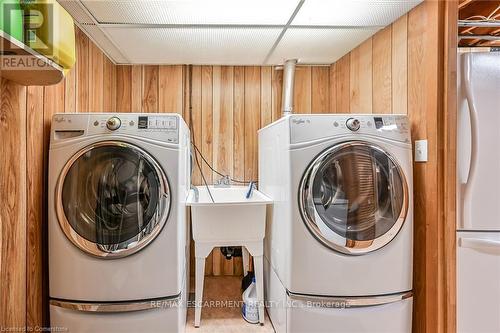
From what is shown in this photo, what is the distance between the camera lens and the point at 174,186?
149 centimetres

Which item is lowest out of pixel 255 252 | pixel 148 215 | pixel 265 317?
pixel 265 317

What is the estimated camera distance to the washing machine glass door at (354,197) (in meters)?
1.50

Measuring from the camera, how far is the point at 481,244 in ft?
4.69

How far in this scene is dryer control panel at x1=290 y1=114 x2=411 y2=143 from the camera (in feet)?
4.93

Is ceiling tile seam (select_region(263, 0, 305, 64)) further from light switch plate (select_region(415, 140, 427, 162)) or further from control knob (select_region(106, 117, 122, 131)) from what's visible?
control knob (select_region(106, 117, 122, 131))

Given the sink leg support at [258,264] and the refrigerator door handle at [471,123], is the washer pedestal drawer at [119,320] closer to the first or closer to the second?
the sink leg support at [258,264]

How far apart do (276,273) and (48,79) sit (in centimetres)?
156

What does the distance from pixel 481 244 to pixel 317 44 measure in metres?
1.63

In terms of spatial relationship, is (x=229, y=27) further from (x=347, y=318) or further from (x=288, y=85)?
(x=347, y=318)

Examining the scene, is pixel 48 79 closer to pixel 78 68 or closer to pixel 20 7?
pixel 20 7

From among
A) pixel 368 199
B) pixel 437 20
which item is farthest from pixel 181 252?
pixel 437 20

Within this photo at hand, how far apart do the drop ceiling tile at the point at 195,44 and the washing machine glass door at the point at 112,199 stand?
931 mm

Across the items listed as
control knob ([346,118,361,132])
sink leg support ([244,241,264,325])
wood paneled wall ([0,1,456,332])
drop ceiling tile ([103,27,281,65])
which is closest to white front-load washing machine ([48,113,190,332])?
Result: wood paneled wall ([0,1,456,332])

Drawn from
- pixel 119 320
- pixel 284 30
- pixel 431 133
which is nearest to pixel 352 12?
pixel 284 30
